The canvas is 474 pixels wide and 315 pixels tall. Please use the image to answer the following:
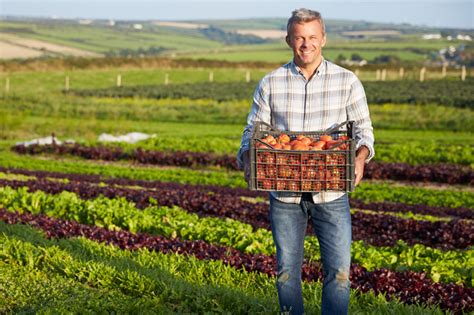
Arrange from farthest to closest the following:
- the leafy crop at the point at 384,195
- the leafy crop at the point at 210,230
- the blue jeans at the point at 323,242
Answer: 1. the leafy crop at the point at 384,195
2. the leafy crop at the point at 210,230
3. the blue jeans at the point at 323,242

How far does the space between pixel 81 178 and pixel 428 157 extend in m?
9.21

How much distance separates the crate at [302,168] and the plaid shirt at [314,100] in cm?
24

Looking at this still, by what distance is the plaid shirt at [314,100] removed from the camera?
5262 millimetres

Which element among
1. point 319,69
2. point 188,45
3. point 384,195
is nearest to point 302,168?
point 319,69

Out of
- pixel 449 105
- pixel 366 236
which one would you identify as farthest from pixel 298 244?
pixel 449 105

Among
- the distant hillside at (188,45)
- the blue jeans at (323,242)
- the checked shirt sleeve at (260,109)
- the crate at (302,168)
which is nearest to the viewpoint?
the crate at (302,168)

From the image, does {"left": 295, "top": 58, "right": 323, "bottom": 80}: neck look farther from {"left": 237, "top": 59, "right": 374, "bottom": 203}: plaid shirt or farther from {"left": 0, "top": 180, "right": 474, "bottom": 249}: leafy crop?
{"left": 0, "top": 180, "right": 474, "bottom": 249}: leafy crop

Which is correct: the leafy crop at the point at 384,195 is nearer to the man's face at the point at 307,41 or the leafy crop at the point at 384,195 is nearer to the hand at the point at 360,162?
the hand at the point at 360,162

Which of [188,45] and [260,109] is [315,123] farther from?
[188,45]

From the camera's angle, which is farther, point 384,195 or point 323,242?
point 384,195

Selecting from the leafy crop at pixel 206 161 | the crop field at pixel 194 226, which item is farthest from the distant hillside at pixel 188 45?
the leafy crop at pixel 206 161

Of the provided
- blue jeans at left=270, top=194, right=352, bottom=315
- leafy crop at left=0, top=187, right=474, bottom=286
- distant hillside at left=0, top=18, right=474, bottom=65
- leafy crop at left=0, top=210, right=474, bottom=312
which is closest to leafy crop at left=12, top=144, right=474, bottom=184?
leafy crop at left=0, top=187, right=474, bottom=286

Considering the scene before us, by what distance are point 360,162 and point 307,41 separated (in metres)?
0.86

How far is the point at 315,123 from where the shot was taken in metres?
5.31
